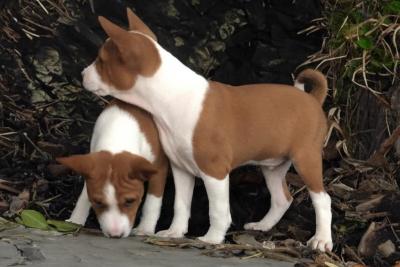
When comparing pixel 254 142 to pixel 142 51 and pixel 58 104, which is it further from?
pixel 58 104

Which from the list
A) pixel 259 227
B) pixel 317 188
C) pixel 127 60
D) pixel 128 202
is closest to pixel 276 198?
pixel 259 227

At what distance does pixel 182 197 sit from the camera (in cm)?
588

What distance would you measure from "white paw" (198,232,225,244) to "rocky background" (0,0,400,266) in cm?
55

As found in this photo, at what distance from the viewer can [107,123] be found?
582 centimetres

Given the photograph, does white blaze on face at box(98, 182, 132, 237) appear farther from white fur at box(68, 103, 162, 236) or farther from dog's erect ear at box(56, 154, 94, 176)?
white fur at box(68, 103, 162, 236)

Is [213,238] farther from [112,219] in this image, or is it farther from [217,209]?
[112,219]

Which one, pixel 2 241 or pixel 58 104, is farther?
pixel 58 104

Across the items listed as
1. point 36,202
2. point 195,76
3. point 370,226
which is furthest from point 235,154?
point 36,202

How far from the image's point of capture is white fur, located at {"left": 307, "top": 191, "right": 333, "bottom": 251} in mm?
5617

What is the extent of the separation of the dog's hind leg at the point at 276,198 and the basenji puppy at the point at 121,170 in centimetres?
66

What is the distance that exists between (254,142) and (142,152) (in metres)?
0.67

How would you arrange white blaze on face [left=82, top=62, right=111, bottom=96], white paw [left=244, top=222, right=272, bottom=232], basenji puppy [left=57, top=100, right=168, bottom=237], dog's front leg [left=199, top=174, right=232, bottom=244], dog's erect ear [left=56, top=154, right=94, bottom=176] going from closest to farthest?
dog's erect ear [left=56, top=154, right=94, bottom=176] < basenji puppy [left=57, top=100, right=168, bottom=237] < dog's front leg [left=199, top=174, right=232, bottom=244] < white blaze on face [left=82, top=62, right=111, bottom=96] < white paw [left=244, top=222, right=272, bottom=232]

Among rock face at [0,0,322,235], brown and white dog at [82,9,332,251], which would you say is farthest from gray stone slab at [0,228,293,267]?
rock face at [0,0,322,235]

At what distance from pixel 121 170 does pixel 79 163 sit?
250mm
